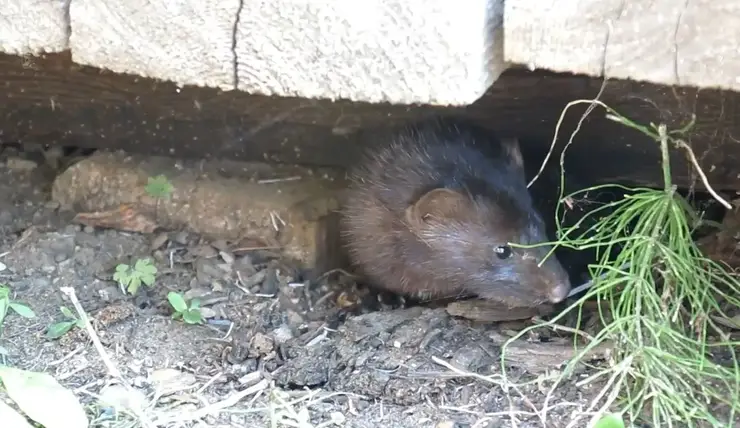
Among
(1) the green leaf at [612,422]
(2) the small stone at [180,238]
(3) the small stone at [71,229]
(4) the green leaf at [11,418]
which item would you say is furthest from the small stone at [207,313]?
(1) the green leaf at [612,422]

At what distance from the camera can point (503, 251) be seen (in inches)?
120

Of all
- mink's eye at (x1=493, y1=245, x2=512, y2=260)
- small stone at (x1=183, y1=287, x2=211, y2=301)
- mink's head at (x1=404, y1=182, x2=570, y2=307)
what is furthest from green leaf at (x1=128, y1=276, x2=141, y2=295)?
mink's eye at (x1=493, y1=245, x2=512, y2=260)

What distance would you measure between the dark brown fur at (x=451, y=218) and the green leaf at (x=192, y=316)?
0.81m

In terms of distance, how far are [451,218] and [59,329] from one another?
135 cm

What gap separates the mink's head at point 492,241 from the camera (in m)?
2.97

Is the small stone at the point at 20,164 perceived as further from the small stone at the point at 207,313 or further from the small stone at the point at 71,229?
the small stone at the point at 207,313

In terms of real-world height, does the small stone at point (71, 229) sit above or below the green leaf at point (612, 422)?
above

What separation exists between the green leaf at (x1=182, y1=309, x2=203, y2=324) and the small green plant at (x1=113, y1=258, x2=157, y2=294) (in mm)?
284

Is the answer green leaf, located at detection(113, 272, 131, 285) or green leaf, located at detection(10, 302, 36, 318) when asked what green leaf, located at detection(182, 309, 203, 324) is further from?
green leaf, located at detection(10, 302, 36, 318)

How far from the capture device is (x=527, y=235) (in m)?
A: 2.98

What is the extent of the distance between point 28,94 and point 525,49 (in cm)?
221

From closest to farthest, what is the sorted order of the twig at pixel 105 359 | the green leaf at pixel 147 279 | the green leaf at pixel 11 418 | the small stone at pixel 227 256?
1. the green leaf at pixel 11 418
2. the twig at pixel 105 359
3. the green leaf at pixel 147 279
4. the small stone at pixel 227 256

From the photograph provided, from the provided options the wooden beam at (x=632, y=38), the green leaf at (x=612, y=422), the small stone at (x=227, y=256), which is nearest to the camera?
the wooden beam at (x=632, y=38)

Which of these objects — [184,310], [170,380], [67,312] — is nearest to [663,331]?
[170,380]
